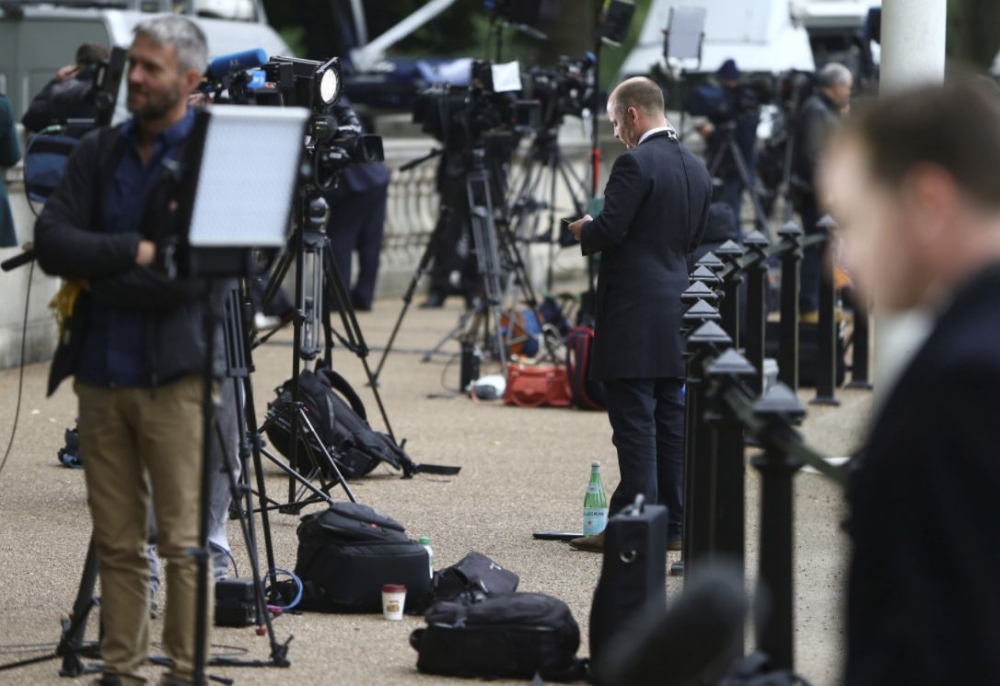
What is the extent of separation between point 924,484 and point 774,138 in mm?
20827

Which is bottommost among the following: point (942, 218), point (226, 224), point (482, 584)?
point (482, 584)

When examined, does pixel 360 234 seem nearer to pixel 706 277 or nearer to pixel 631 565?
pixel 706 277

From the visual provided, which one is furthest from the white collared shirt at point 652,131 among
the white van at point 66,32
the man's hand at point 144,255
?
the white van at point 66,32

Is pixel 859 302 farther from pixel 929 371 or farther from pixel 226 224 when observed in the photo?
pixel 929 371

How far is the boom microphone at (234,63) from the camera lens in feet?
24.2

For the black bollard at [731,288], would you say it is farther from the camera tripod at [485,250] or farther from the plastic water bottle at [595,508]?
the camera tripod at [485,250]

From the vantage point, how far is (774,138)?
22781 millimetres

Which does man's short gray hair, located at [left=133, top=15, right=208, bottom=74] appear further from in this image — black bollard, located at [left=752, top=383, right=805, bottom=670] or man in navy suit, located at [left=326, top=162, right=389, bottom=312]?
man in navy suit, located at [left=326, top=162, right=389, bottom=312]

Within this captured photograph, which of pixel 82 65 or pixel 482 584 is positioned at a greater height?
pixel 82 65

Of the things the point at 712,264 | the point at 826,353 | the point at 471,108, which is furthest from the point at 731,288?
the point at 471,108

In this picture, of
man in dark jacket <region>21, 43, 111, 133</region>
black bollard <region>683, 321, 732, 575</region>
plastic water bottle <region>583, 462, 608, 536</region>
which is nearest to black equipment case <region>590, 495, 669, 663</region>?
black bollard <region>683, 321, 732, 575</region>

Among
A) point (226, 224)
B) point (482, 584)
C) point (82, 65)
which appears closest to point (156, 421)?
point (226, 224)

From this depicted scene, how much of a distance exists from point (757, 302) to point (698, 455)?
4703 millimetres

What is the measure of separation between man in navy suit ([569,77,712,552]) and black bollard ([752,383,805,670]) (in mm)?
3170
